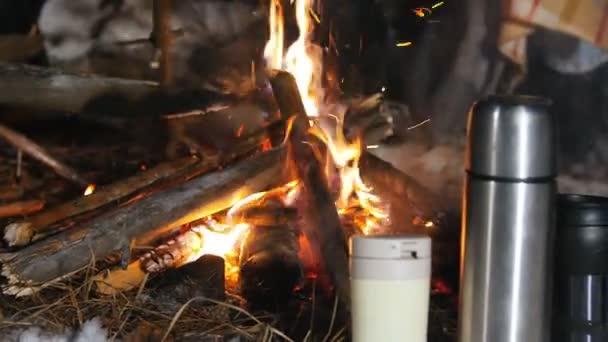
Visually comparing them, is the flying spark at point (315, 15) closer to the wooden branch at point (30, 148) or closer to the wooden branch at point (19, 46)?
the wooden branch at point (30, 148)

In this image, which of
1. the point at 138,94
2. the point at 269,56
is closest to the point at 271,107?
the point at 269,56

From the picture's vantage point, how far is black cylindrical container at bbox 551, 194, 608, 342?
2010mm

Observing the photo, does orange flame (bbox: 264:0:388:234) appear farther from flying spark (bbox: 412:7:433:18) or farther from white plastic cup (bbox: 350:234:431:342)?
white plastic cup (bbox: 350:234:431:342)

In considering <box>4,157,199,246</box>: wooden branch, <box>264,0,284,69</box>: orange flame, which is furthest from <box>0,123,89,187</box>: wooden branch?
<box>264,0,284,69</box>: orange flame

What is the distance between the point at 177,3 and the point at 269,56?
59cm

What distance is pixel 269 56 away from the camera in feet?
11.3

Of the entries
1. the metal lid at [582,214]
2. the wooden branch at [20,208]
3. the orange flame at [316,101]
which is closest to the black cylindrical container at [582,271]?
the metal lid at [582,214]

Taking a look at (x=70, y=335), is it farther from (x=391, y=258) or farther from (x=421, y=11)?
(x=421, y=11)

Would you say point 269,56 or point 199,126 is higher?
point 269,56

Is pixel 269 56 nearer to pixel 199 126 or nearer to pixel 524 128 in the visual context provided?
→ pixel 199 126

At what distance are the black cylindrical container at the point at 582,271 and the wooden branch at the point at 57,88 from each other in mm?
2249

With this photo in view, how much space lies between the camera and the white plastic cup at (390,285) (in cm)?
169

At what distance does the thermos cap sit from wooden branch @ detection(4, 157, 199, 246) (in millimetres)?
1179

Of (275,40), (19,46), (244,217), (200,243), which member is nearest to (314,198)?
(244,217)
